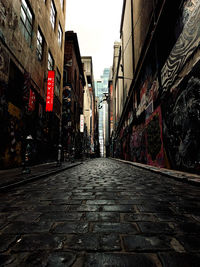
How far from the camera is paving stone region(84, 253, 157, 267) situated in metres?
1.10

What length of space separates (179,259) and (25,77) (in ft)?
36.1

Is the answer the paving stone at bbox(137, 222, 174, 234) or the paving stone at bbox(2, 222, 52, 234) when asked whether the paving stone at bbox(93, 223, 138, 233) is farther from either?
the paving stone at bbox(2, 222, 52, 234)

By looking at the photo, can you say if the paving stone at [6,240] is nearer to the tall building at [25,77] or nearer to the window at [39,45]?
the tall building at [25,77]

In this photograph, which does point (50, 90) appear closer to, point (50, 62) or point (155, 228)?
point (50, 62)

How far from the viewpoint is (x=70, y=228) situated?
1696 millimetres

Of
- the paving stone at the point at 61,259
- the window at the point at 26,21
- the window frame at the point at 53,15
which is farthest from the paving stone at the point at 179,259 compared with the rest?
the window frame at the point at 53,15

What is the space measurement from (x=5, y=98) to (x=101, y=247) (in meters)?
8.33

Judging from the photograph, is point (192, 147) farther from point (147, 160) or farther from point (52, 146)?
point (52, 146)

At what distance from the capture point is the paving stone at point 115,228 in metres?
1.62

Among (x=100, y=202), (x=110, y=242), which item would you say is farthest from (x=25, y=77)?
(x=110, y=242)

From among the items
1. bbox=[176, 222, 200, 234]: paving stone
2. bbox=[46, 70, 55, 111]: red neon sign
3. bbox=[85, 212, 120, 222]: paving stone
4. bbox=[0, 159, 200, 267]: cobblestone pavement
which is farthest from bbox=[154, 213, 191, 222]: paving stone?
bbox=[46, 70, 55, 111]: red neon sign

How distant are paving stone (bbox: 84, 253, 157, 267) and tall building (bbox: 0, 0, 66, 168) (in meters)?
7.80

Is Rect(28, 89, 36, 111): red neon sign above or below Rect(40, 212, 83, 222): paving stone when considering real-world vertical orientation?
above

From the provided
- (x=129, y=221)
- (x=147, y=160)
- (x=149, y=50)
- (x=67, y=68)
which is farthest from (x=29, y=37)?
(x=67, y=68)
